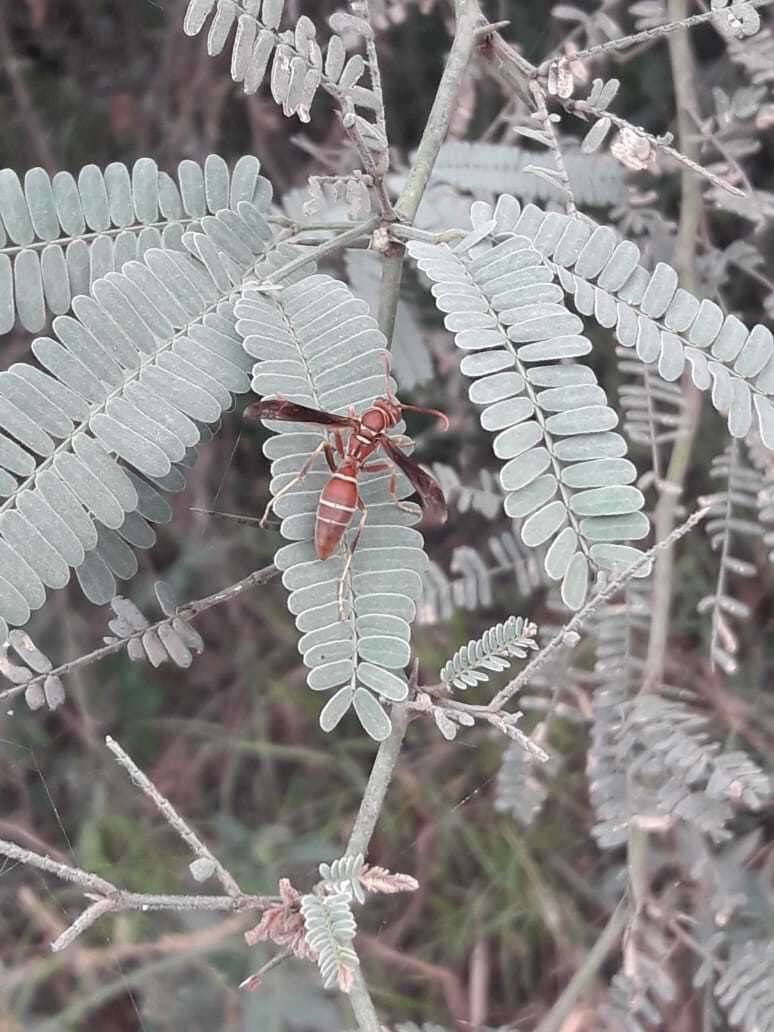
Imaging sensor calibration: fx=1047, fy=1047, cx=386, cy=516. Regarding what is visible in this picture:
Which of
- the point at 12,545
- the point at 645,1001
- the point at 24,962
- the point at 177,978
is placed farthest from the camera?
the point at 24,962

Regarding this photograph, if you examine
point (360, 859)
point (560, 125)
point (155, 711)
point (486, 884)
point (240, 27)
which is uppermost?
point (240, 27)

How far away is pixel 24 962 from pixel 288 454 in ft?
4.41

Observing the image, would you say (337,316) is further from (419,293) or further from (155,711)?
(155,711)

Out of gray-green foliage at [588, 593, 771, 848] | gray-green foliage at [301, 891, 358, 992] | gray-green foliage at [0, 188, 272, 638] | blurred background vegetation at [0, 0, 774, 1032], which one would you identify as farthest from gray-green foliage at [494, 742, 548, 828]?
gray-green foliage at [0, 188, 272, 638]

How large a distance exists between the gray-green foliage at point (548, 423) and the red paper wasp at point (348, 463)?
8 centimetres

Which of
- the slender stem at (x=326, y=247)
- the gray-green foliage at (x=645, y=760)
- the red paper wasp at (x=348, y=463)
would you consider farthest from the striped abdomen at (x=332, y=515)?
the gray-green foliage at (x=645, y=760)

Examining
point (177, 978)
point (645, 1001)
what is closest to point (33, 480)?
point (645, 1001)

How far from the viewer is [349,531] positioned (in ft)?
2.67

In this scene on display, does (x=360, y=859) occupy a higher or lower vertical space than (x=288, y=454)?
lower

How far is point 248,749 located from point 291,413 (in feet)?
3.97

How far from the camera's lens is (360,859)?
2.60 feet

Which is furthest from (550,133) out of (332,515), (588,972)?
(588,972)

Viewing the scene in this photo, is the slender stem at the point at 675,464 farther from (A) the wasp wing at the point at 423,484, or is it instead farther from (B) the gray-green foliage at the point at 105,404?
(B) the gray-green foliage at the point at 105,404

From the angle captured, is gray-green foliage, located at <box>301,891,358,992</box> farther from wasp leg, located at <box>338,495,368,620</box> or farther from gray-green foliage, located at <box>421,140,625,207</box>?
gray-green foliage, located at <box>421,140,625,207</box>
